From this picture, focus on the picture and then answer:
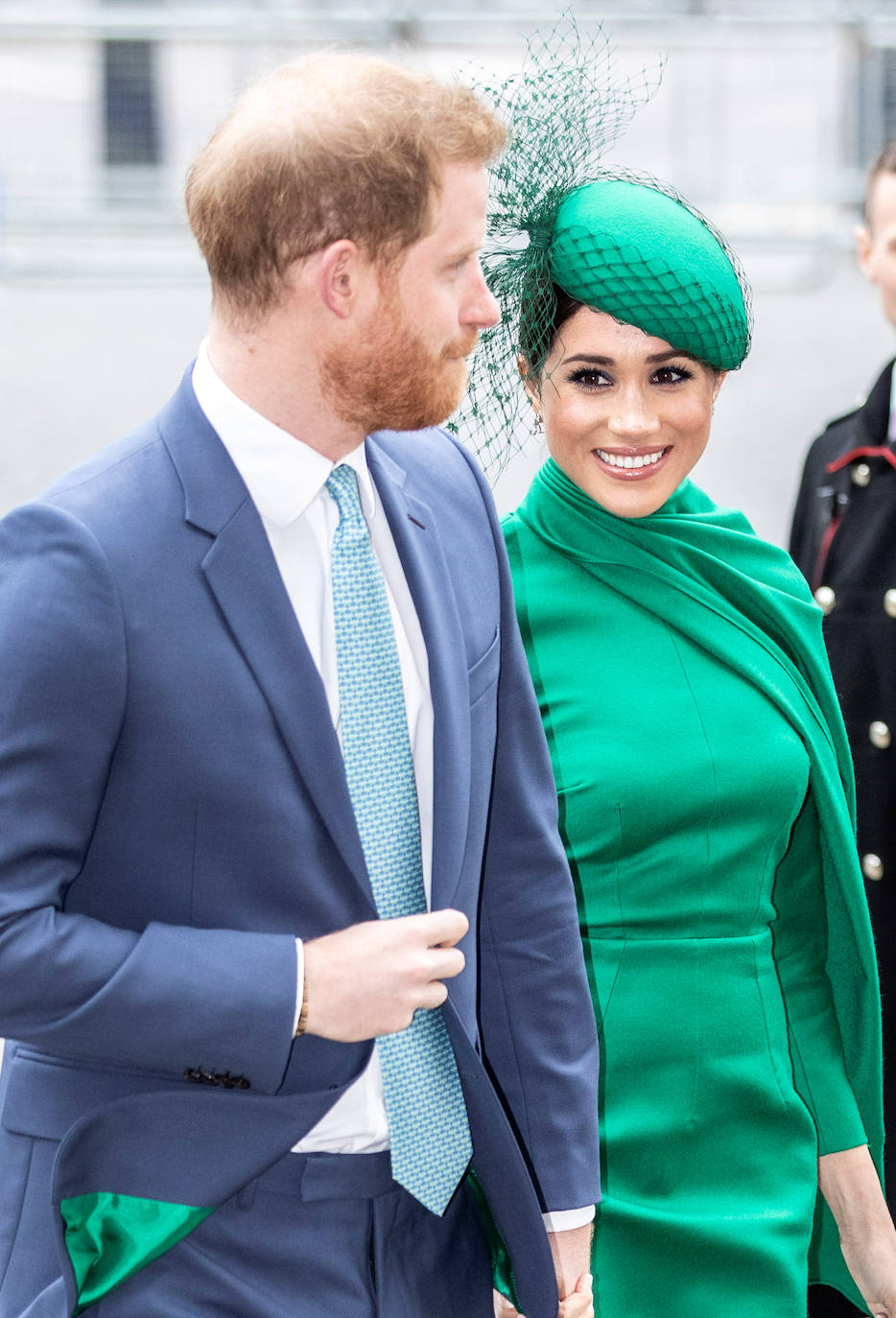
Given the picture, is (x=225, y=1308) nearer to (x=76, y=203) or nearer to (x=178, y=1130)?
(x=178, y=1130)

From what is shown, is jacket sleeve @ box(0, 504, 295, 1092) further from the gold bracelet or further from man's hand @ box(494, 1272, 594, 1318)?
man's hand @ box(494, 1272, 594, 1318)

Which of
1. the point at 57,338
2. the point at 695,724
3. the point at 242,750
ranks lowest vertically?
the point at 57,338

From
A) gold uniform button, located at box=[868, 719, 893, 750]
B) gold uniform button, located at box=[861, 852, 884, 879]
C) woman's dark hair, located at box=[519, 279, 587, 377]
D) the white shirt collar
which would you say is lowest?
gold uniform button, located at box=[861, 852, 884, 879]

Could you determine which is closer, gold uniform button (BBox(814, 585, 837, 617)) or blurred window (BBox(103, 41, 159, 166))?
gold uniform button (BBox(814, 585, 837, 617))

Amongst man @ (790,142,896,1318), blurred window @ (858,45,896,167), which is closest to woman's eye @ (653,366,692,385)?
man @ (790,142,896,1318)

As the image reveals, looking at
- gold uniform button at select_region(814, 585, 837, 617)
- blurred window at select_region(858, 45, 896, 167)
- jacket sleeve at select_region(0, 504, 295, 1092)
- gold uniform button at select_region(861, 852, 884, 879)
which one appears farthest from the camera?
blurred window at select_region(858, 45, 896, 167)

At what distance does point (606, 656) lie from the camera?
234cm

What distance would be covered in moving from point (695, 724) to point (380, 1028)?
0.91 meters

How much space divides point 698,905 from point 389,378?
0.97 meters

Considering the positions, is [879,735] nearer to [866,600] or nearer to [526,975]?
[866,600]

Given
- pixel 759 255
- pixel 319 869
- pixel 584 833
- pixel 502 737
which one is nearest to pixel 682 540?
pixel 584 833

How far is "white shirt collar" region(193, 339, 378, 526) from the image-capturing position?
1554mm

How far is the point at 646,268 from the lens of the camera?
226 centimetres

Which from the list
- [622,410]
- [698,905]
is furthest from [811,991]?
[622,410]
